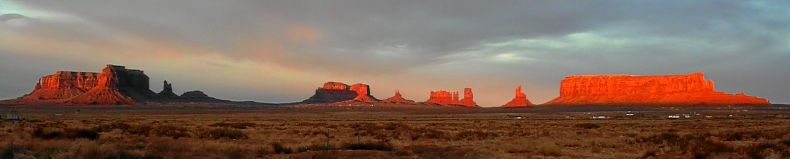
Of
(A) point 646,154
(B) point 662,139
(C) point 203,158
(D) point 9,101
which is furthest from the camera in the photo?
(D) point 9,101

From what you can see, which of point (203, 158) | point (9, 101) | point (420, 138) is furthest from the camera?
point (9, 101)

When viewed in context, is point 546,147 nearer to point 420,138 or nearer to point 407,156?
point 407,156

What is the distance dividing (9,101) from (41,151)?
19697 cm

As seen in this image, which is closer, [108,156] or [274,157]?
[108,156]

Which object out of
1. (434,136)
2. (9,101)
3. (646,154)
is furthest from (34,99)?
(646,154)

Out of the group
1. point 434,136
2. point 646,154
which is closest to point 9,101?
point 434,136

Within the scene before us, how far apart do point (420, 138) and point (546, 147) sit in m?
8.73

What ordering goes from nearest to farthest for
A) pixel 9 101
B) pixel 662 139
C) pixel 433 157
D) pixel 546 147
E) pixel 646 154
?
A: pixel 433 157 < pixel 646 154 < pixel 546 147 < pixel 662 139 < pixel 9 101

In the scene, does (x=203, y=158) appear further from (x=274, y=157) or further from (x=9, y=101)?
(x=9, y=101)

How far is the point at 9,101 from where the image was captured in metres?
190

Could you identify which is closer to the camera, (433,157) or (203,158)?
(203,158)

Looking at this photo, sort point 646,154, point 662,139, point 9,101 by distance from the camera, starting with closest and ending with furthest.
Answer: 1. point 646,154
2. point 662,139
3. point 9,101

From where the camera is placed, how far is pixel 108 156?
17.2 meters

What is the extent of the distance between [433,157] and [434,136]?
1366 cm
